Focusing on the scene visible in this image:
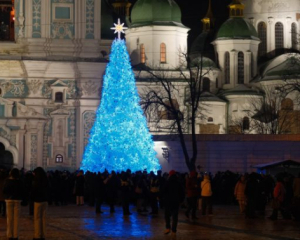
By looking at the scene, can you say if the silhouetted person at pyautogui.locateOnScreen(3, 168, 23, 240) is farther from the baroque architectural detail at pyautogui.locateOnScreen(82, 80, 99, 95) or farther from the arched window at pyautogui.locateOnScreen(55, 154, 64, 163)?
the baroque architectural detail at pyautogui.locateOnScreen(82, 80, 99, 95)

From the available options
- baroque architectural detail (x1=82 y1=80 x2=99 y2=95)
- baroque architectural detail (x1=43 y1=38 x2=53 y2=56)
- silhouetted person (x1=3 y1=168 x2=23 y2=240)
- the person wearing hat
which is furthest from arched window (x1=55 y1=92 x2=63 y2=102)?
silhouetted person (x1=3 y1=168 x2=23 y2=240)

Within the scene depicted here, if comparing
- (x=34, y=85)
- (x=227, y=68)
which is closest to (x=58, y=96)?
(x=34, y=85)

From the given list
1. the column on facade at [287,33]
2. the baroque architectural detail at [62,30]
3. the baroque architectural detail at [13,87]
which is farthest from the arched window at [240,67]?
the baroque architectural detail at [13,87]

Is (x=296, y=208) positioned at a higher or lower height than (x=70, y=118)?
lower

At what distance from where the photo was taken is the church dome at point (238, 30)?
7262cm

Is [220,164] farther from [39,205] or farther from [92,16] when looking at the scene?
[39,205]

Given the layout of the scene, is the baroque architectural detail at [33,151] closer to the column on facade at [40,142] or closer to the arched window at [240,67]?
the column on facade at [40,142]

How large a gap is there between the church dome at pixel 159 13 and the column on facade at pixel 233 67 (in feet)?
24.3

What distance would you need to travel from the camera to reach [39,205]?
20.2 meters

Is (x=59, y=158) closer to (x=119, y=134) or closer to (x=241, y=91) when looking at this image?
(x=119, y=134)

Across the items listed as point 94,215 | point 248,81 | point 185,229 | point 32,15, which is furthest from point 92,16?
point 185,229

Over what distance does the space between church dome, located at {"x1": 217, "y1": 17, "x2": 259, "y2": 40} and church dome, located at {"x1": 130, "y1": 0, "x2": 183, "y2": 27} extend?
23.2 feet

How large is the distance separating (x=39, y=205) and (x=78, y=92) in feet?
112

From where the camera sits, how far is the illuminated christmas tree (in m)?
38.6
